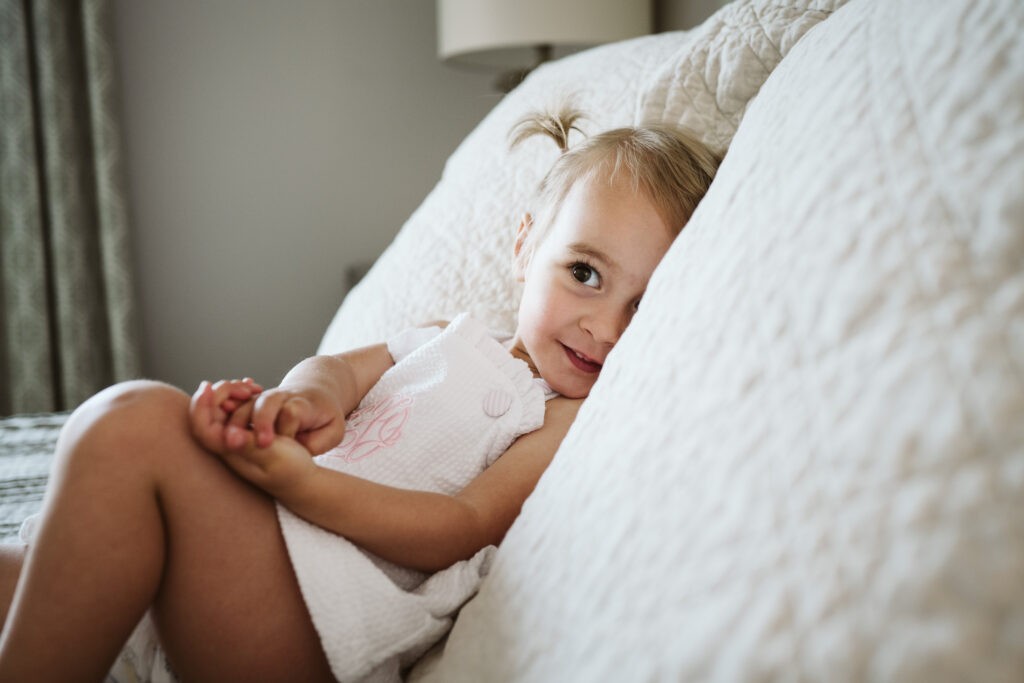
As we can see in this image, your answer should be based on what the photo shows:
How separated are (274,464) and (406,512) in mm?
106

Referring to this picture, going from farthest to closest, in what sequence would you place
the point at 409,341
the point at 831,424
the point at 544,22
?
the point at 544,22
the point at 409,341
the point at 831,424

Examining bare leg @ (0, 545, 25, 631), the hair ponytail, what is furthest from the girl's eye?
bare leg @ (0, 545, 25, 631)

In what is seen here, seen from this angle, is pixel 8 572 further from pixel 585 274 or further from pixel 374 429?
pixel 585 274

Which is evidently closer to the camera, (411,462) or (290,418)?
(290,418)

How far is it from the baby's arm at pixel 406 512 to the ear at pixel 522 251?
0.40 m

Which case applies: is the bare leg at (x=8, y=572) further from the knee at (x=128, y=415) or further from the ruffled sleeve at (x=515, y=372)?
the ruffled sleeve at (x=515, y=372)

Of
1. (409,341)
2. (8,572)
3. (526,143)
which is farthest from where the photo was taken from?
(526,143)

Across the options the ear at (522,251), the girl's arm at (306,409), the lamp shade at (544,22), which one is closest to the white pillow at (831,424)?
the girl's arm at (306,409)

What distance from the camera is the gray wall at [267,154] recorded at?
238 cm

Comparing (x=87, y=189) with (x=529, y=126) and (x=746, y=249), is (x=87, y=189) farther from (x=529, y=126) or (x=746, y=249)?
(x=746, y=249)

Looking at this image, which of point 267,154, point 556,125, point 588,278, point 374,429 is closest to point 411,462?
point 374,429

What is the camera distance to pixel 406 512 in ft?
1.90

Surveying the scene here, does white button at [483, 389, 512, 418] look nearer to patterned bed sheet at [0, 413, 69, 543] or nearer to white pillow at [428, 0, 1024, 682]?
white pillow at [428, 0, 1024, 682]

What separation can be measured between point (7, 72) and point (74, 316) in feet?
2.22
